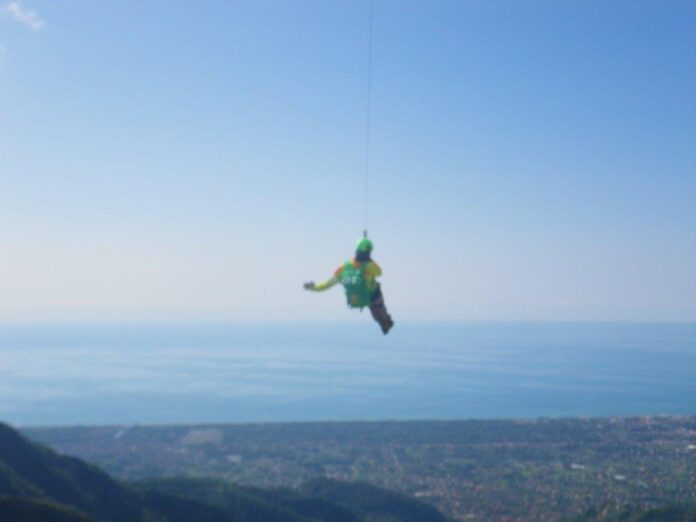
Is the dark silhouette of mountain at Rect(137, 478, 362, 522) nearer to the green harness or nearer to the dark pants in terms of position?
the dark pants

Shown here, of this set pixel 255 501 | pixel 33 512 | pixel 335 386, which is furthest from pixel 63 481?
pixel 335 386

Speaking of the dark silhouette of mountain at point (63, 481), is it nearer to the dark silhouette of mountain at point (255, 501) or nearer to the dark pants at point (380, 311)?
the dark silhouette of mountain at point (255, 501)

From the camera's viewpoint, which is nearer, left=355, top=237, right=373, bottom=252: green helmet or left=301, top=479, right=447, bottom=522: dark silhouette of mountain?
left=355, top=237, right=373, bottom=252: green helmet

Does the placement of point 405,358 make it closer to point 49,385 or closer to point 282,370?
point 282,370

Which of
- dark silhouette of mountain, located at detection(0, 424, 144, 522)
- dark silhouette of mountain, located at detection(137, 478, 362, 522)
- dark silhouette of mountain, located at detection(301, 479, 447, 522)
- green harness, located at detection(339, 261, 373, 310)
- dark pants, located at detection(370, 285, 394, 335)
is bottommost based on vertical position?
dark silhouette of mountain, located at detection(301, 479, 447, 522)

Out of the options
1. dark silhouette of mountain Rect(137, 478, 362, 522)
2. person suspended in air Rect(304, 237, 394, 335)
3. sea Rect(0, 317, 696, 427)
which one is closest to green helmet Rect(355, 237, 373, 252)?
person suspended in air Rect(304, 237, 394, 335)

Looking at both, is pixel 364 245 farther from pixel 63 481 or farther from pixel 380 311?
pixel 63 481

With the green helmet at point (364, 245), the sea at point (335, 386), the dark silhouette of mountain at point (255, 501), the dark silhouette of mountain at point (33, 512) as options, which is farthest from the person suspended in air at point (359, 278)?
the sea at point (335, 386)
